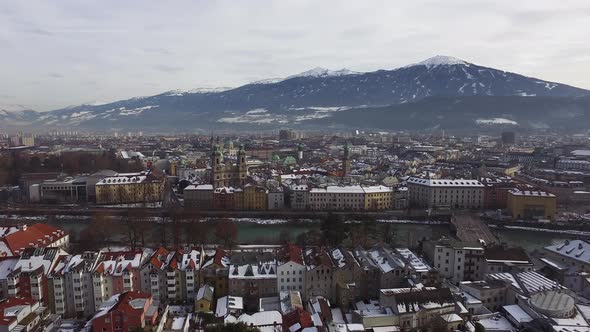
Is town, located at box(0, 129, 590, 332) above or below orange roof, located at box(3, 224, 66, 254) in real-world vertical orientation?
below

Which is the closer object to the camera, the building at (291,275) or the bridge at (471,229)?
the building at (291,275)

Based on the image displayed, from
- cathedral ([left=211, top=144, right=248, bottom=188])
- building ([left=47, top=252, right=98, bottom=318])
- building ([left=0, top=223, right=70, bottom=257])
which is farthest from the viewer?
cathedral ([left=211, top=144, right=248, bottom=188])

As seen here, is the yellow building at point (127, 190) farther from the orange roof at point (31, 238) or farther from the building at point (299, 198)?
the orange roof at point (31, 238)

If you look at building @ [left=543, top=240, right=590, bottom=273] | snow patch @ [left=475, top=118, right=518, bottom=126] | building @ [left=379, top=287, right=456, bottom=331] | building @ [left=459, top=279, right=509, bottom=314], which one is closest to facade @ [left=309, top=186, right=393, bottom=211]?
building @ [left=543, top=240, right=590, bottom=273]

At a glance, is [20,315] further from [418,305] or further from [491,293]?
[491,293]

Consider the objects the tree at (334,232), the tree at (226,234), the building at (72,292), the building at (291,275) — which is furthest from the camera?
the tree at (226,234)

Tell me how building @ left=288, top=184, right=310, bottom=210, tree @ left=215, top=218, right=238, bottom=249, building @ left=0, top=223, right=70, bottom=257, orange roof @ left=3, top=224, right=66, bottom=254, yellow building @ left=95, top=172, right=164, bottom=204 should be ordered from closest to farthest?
building @ left=0, top=223, right=70, bottom=257 → orange roof @ left=3, top=224, right=66, bottom=254 → tree @ left=215, top=218, right=238, bottom=249 → building @ left=288, top=184, right=310, bottom=210 → yellow building @ left=95, top=172, right=164, bottom=204

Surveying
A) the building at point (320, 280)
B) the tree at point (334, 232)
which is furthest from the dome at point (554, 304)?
the tree at point (334, 232)

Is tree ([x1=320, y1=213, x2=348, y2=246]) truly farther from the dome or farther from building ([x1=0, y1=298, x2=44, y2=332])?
building ([x1=0, y1=298, x2=44, y2=332])
